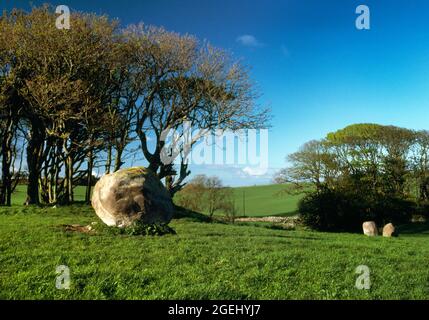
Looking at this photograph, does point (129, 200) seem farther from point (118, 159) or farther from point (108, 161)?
point (108, 161)

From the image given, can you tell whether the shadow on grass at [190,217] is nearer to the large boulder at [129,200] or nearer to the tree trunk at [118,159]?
the tree trunk at [118,159]

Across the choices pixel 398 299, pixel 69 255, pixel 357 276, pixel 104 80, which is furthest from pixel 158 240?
pixel 104 80

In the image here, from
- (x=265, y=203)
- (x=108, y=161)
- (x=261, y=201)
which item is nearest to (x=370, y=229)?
(x=108, y=161)

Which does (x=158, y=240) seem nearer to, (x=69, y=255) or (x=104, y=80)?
(x=69, y=255)

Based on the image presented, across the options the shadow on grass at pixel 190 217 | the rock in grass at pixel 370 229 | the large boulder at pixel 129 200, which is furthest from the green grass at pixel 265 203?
the large boulder at pixel 129 200

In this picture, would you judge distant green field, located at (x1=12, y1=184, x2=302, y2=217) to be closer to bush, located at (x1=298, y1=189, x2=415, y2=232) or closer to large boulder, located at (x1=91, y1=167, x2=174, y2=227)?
bush, located at (x1=298, y1=189, x2=415, y2=232)

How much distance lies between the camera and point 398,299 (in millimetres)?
8648

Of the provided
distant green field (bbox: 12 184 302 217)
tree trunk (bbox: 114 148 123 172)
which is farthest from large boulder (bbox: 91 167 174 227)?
distant green field (bbox: 12 184 302 217)

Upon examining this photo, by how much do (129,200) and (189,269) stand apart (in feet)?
27.1

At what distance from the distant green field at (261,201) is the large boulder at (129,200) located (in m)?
41.7

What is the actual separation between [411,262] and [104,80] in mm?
27068

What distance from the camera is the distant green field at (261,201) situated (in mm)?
68831

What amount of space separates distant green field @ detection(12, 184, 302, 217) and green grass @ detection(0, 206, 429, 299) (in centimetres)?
4565
